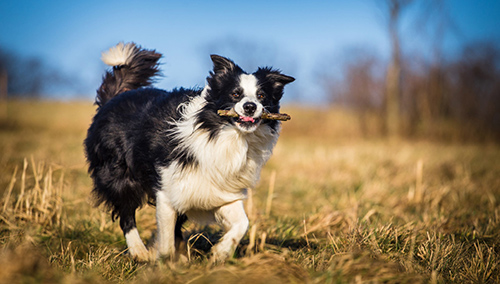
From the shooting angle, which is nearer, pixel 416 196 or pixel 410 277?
pixel 410 277

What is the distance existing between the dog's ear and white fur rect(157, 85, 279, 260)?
0.85 feet

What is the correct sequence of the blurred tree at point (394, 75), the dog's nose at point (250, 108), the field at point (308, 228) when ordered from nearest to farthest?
the field at point (308, 228), the dog's nose at point (250, 108), the blurred tree at point (394, 75)

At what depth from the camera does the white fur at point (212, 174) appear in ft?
10.7

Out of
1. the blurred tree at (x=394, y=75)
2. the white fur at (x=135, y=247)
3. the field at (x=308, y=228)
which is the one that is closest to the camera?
the field at (x=308, y=228)

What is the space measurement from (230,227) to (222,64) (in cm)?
136

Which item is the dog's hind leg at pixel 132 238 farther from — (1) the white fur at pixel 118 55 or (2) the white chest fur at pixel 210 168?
(1) the white fur at pixel 118 55

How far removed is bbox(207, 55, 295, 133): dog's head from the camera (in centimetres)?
313

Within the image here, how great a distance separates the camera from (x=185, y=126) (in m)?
3.40

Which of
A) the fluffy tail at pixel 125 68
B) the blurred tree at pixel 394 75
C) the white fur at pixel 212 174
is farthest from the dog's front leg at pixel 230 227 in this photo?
the blurred tree at pixel 394 75

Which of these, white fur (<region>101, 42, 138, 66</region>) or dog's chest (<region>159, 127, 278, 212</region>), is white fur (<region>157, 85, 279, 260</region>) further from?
white fur (<region>101, 42, 138, 66</region>)

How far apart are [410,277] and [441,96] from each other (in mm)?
16145

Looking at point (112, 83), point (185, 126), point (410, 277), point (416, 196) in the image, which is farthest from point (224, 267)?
point (416, 196)

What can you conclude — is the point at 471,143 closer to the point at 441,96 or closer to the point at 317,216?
the point at 441,96

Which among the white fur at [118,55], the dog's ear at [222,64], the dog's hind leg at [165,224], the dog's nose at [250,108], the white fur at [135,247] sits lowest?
the white fur at [135,247]
